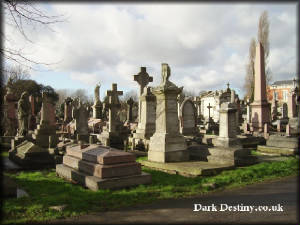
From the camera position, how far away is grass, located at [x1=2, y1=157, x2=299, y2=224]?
4.97 m

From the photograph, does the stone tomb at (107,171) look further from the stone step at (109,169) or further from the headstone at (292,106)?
the headstone at (292,106)

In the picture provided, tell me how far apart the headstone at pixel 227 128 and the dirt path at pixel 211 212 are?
3.58 meters

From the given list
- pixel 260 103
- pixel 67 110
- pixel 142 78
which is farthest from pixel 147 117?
pixel 67 110

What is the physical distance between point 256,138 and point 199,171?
775cm

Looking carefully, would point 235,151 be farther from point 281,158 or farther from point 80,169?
point 80,169

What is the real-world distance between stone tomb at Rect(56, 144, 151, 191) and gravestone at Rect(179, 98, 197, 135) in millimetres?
9622

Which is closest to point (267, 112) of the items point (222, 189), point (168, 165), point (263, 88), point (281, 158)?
point (263, 88)

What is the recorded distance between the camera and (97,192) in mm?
6078

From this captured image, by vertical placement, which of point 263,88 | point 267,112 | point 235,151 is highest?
point 263,88

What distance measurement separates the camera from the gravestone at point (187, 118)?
16.6m

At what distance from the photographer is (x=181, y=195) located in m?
6.05

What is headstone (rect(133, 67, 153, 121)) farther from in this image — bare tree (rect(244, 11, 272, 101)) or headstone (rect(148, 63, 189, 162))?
bare tree (rect(244, 11, 272, 101))

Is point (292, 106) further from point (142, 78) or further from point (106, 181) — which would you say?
point (106, 181)

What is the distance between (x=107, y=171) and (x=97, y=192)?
60 cm
